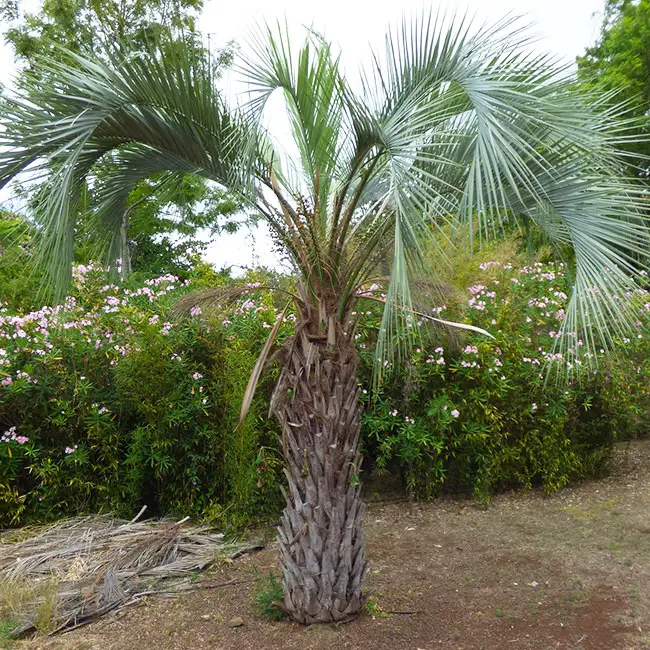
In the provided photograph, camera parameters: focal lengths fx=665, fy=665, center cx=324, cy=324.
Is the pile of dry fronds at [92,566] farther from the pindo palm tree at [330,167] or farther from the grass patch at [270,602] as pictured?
the pindo palm tree at [330,167]

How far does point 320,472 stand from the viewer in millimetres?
3447

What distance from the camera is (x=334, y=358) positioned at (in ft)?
11.3

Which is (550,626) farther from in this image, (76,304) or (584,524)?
(76,304)

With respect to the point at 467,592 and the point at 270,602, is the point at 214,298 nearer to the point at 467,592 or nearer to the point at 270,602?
the point at 270,602

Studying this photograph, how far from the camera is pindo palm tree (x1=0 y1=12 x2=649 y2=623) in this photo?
118 inches

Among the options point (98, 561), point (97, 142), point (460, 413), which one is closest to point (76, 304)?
point (98, 561)

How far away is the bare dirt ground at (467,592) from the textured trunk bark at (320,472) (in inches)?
7.8

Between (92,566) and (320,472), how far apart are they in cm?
185

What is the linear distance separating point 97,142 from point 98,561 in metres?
2.67

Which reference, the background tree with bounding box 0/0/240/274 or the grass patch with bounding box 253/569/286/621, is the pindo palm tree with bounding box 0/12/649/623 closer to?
the grass patch with bounding box 253/569/286/621

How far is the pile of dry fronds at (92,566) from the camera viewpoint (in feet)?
12.6

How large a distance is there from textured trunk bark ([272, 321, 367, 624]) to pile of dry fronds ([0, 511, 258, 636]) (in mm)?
1153

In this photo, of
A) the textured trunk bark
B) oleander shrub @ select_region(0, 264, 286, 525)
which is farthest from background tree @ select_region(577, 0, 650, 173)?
the textured trunk bark

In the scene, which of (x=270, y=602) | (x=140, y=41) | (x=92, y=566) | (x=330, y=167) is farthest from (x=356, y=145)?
(x=140, y=41)
